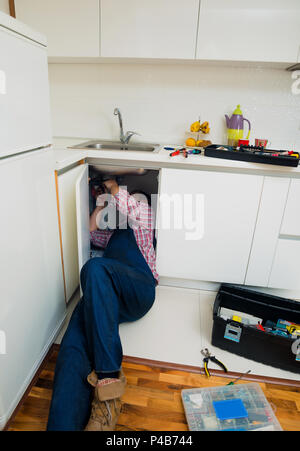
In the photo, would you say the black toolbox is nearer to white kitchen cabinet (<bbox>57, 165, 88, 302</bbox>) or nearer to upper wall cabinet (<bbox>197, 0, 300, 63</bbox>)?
white kitchen cabinet (<bbox>57, 165, 88, 302</bbox>)

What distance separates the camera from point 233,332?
1.42 meters

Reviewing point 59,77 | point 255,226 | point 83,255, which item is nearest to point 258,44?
point 255,226

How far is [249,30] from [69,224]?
1468 mm

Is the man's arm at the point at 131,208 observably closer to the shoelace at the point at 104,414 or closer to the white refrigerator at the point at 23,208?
the white refrigerator at the point at 23,208

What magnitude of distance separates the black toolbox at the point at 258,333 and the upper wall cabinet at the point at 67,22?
5.56 ft

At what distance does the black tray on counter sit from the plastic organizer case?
107 cm

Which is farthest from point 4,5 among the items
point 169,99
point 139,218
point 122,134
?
point 139,218

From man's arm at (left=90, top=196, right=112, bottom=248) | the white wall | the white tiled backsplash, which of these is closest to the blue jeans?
man's arm at (left=90, top=196, right=112, bottom=248)

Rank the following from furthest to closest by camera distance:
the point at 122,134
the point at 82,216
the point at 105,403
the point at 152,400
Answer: the point at 122,134
the point at 82,216
the point at 152,400
the point at 105,403

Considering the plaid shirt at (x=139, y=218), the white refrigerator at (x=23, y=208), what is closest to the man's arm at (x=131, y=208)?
the plaid shirt at (x=139, y=218)

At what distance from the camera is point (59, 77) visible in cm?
218

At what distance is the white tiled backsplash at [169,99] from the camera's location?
201 cm

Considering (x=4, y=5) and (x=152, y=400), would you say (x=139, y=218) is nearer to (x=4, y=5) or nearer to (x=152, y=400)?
(x=152, y=400)

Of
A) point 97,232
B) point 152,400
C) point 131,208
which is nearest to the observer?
point 152,400
